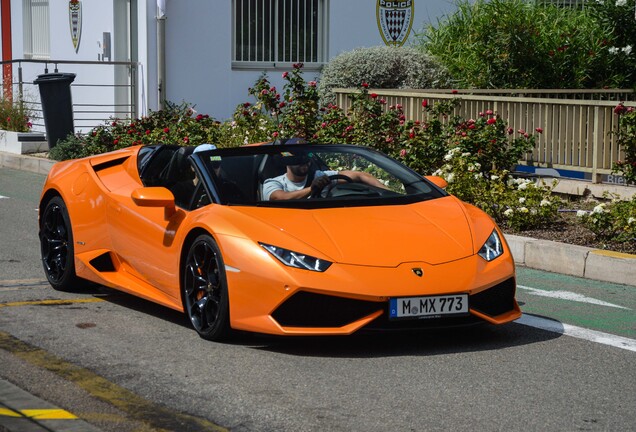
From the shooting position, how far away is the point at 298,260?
6652 mm

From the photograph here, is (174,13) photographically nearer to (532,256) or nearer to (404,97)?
(404,97)

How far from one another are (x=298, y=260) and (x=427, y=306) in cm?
76

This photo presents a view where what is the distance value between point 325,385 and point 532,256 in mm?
4635

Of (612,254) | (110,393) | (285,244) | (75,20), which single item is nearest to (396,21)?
(75,20)

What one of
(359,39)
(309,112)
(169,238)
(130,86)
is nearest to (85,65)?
(130,86)

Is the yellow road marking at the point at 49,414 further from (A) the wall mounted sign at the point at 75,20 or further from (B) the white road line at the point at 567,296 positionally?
(A) the wall mounted sign at the point at 75,20

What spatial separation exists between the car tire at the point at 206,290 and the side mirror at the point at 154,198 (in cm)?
42

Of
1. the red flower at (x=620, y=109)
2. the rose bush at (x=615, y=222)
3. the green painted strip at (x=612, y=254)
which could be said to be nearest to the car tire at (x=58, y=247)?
the green painted strip at (x=612, y=254)

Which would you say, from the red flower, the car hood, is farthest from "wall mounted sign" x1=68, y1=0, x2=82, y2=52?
the car hood

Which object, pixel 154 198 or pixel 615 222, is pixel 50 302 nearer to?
pixel 154 198

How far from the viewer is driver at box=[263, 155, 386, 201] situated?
7547 mm

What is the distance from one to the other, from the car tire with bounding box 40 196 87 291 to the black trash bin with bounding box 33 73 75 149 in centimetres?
1133

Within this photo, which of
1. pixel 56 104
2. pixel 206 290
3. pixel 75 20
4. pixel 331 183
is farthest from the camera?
pixel 75 20

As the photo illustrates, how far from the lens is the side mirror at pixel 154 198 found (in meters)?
7.57
